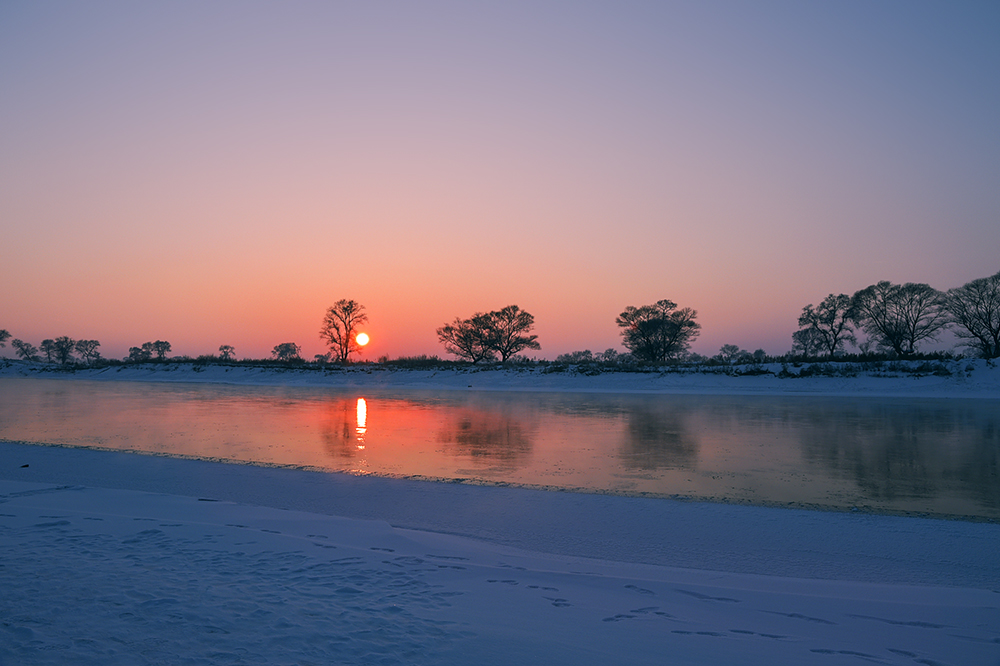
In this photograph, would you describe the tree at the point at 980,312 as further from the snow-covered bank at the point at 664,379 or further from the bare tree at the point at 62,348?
the bare tree at the point at 62,348

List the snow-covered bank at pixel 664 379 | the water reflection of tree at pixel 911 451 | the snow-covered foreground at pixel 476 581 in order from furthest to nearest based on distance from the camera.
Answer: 1. the snow-covered bank at pixel 664 379
2. the water reflection of tree at pixel 911 451
3. the snow-covered foreground at pixel 476 581

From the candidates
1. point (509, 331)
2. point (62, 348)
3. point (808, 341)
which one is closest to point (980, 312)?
point (808, 341)

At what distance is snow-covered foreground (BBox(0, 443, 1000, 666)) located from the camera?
343cm

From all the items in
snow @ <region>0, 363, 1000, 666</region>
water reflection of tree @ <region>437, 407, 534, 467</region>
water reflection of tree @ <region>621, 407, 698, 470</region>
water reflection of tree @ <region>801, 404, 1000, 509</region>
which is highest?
snow @ <region>0, 363, 1000, 666</region>

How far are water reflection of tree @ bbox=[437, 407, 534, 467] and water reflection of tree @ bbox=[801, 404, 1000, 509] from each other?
595 centimetres

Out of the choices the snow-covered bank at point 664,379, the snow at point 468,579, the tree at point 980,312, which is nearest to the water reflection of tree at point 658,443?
the snow at point 468,579

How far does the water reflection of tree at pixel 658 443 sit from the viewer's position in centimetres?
1071

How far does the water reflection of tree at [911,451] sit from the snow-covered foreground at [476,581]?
96.2 inches

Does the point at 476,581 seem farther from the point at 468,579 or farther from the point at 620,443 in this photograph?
the point at 620,443

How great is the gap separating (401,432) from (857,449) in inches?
439

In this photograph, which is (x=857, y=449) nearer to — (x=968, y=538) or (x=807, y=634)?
(x=968, y=538)

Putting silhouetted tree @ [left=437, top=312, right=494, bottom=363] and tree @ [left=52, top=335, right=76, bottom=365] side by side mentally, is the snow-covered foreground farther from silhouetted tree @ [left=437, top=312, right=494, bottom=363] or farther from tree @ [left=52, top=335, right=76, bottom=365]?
tree @ [left=52, top=335, right=76, bottom=365]

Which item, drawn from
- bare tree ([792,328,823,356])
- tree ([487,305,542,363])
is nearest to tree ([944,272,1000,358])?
bare tree ([792,328,823,356])

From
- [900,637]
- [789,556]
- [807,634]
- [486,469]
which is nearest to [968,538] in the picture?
[789,556]
